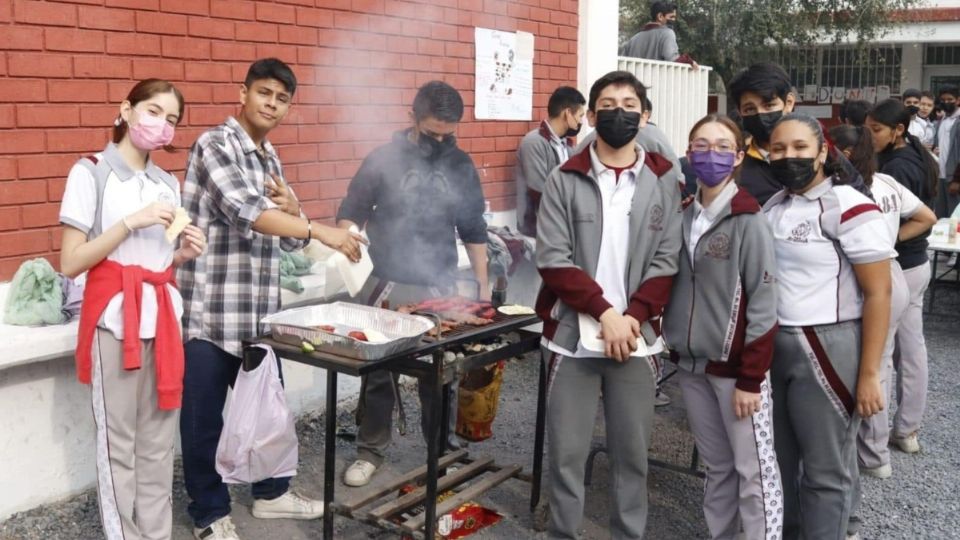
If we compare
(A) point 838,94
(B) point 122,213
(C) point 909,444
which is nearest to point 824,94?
(A) point 838,94

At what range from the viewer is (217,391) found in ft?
13.3

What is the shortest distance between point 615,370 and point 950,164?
35.8 feet

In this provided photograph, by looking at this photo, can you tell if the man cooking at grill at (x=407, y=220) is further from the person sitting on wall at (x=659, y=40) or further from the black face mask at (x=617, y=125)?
the person sitting on wall at (x=659, y=40)

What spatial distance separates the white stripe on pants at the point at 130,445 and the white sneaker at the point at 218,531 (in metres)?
0.41

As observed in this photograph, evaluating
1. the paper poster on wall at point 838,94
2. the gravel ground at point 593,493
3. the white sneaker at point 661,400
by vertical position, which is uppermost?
the paper poster on wall at point 838,94

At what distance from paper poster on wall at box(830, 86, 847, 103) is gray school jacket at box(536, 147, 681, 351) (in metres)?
22.4

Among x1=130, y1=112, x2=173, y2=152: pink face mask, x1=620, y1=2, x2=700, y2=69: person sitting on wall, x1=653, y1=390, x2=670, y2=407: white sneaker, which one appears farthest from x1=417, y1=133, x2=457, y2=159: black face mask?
x1=620, y1=2, x2=700, y2=69: person sitting on wall

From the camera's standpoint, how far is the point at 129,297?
3.40 m

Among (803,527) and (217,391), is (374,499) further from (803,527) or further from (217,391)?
(803,527)

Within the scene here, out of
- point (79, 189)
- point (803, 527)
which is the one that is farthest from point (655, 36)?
point (79, 189)

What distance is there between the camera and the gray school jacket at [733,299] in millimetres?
3529

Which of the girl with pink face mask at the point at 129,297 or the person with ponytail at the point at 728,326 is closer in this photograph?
the girl with pink face mask at the point at 129,297

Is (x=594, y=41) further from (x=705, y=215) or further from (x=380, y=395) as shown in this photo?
(x=705, y=215)

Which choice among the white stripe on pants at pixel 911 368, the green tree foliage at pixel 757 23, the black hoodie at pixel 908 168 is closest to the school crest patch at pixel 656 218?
the white stripe on pants at pixel 911 368
